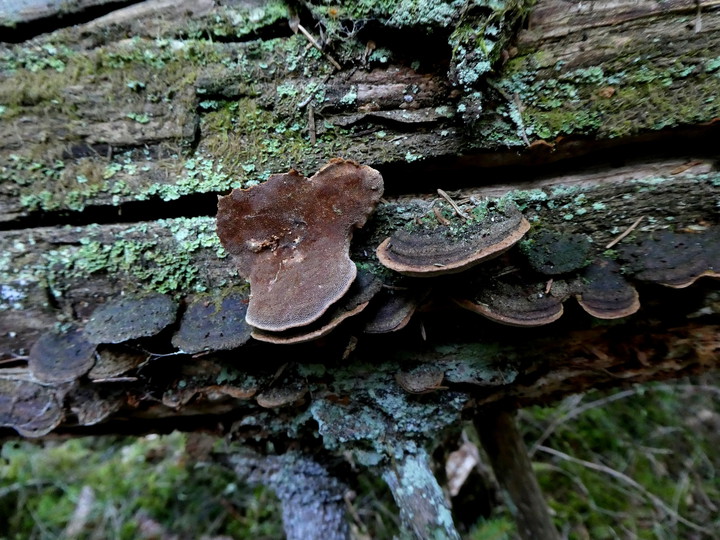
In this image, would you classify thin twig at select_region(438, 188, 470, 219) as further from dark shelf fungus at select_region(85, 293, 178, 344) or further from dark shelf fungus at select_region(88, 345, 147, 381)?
dark shelf fungus at select_region(88, 345, 147, 381)

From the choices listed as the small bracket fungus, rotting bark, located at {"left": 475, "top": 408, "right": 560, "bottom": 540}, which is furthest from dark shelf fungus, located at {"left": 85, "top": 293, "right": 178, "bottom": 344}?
rotting bark, located at {"left": 475, "top": 408, "right": 560, "bottom": 540}

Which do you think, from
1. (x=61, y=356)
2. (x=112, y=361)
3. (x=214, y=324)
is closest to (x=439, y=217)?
(x=214, y=324)

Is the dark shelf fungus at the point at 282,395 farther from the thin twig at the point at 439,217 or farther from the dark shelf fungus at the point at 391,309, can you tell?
the thin twig at the point at 439,217

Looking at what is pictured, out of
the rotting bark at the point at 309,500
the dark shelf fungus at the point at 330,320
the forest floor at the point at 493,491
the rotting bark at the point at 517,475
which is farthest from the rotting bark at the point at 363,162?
the forest floor at the point at 493,491

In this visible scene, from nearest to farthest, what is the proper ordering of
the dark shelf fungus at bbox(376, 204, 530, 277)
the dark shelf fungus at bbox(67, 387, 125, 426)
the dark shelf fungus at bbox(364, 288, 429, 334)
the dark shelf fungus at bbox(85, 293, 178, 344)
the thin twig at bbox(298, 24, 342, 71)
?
1. the dark shelf fungus at bbox(376, 204, 530, 277)
2. the dark shelf fungus at bbox(364, 288, 429, 334)
3. the dark shelf fungus at bbox(85, 293, 178, 344)
4. the thin twig at bbox(298, 24, 342, 71)
5. the dark shelf fungus at bbox(67, 387, 125, 426)

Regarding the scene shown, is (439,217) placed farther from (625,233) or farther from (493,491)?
(493,491)

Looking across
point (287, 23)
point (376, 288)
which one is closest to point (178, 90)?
point (287, 23)
